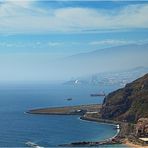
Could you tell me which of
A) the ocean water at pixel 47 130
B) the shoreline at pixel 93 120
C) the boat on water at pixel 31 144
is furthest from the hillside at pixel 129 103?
the boat on water at pixel 31 144

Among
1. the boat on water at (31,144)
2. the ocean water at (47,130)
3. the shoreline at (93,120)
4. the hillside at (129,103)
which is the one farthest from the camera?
the hillside at (129,103)

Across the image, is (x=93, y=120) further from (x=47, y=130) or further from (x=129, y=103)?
(x=47, y=130)

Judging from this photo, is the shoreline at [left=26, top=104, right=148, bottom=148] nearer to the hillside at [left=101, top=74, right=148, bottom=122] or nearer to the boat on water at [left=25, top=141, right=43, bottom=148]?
the hillside at [left=101, top=74, right=148, bottom=122]

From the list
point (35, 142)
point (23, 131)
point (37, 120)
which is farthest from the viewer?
point (37, 120)

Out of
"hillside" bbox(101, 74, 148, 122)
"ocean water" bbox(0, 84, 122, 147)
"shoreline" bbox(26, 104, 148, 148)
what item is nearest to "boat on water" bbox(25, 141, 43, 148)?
"ocean water" bbox(0, 84, 122, 147)

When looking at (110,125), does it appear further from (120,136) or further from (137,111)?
(120,136)

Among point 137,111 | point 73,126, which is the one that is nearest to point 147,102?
point 137,111

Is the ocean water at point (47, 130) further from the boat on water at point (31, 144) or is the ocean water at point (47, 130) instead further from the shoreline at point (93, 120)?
the shoreline at point (93, 120)

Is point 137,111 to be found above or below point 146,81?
below
